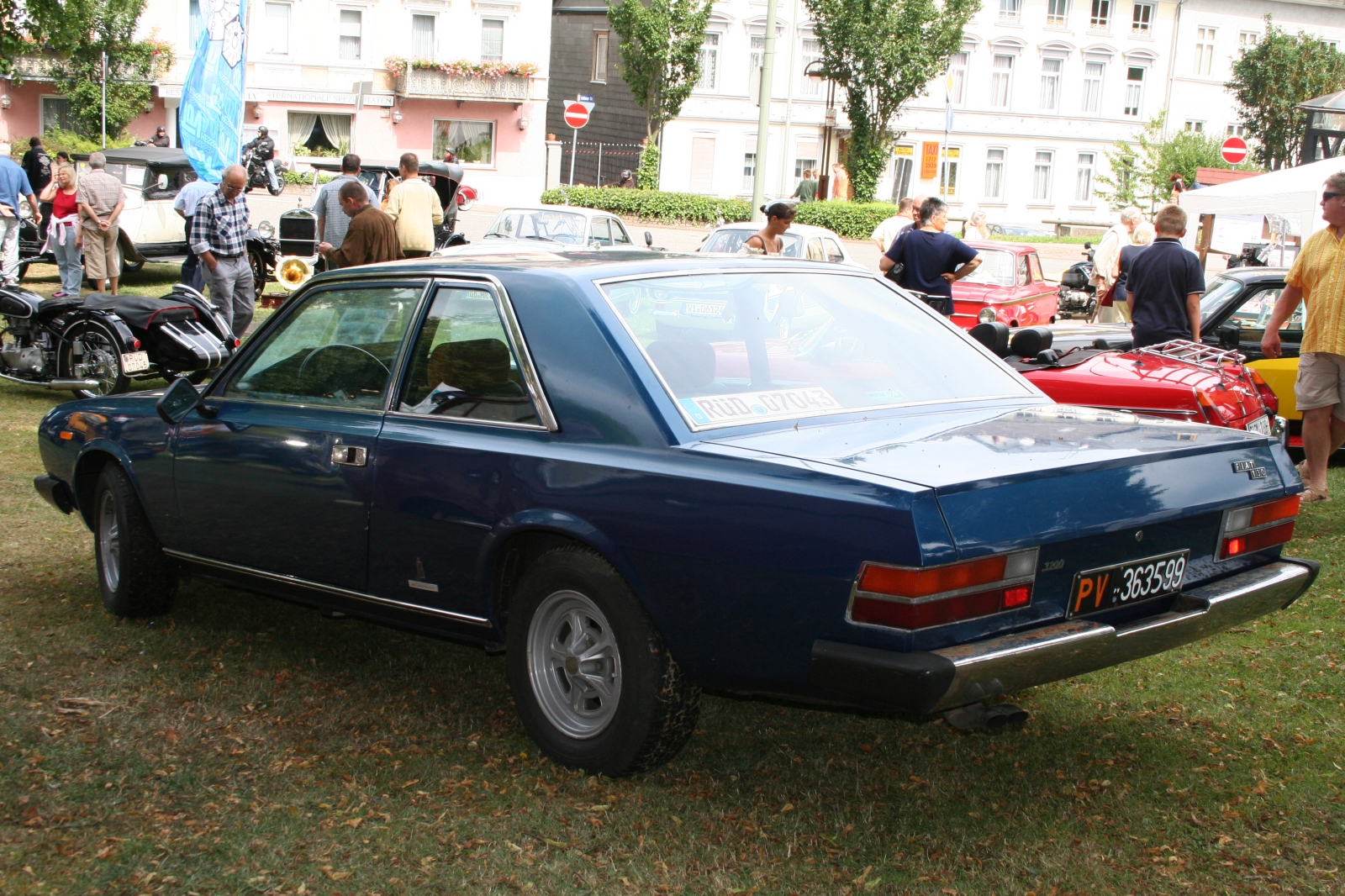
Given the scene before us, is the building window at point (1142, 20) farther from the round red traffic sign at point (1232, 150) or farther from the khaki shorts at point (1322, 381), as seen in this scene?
the khaki shorts at point (1322, 381)

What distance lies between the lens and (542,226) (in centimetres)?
1745

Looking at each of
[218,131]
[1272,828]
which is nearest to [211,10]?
[218,131]

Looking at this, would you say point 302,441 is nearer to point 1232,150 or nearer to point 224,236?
point 224,236

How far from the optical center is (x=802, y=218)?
34594 mm

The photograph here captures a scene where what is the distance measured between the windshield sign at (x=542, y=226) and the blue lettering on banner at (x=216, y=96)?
373 cm

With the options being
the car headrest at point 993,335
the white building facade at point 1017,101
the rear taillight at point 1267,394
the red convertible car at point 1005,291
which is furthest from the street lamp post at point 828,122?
the car headrest at point 993,335

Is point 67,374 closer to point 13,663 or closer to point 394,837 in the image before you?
point 13,663

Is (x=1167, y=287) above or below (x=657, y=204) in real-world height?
below

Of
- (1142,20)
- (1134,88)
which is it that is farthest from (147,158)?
(1142,20)

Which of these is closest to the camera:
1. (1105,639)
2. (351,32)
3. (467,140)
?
(1105,639)

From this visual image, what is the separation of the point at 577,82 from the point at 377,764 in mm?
50247

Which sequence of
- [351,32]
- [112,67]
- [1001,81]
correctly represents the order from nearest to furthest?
[112,67], [351,32], [1001,81]

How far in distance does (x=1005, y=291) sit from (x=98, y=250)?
11.0 meters

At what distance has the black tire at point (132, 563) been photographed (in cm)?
525
